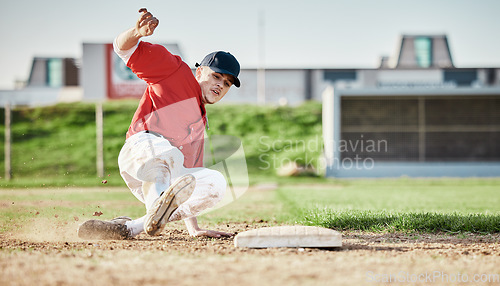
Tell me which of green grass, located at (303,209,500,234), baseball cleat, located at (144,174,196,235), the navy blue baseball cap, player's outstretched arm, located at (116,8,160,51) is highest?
player's outstretched arm, located at (116,8,160,51)

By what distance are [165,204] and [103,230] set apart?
34.0 inches

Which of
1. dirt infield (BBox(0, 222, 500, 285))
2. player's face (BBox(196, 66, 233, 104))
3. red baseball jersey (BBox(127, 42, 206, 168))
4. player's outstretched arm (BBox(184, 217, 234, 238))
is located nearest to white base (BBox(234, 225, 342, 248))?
dirt infield (BBox(0, 222, 500, 285))

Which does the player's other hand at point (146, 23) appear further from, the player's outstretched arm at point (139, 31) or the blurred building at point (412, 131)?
the blurred building at point (412, 131)

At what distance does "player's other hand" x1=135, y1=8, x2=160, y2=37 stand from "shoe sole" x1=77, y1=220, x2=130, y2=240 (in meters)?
1.60

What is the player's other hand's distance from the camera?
3730 mm

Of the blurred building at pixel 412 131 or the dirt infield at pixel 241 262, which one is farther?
the blurred building at pixel 412 131

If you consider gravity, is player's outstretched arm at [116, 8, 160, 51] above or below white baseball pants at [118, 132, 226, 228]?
above

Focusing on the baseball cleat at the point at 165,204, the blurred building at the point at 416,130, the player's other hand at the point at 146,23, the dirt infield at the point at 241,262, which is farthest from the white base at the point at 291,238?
the blurred building at the point at 416,130

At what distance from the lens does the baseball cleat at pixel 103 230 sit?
4.19 m

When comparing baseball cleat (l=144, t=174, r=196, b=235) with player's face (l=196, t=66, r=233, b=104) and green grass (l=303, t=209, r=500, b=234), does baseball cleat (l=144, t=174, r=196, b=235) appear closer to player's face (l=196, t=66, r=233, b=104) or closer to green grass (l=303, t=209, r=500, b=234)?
player's face (l=196, t=66, r=233, b=104)

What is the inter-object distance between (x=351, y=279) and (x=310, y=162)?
58.0ft

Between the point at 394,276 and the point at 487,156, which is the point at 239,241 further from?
the point at 487,156

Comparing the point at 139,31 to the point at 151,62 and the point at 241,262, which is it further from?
the point at 241,262

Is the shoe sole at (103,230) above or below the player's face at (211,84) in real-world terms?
below
